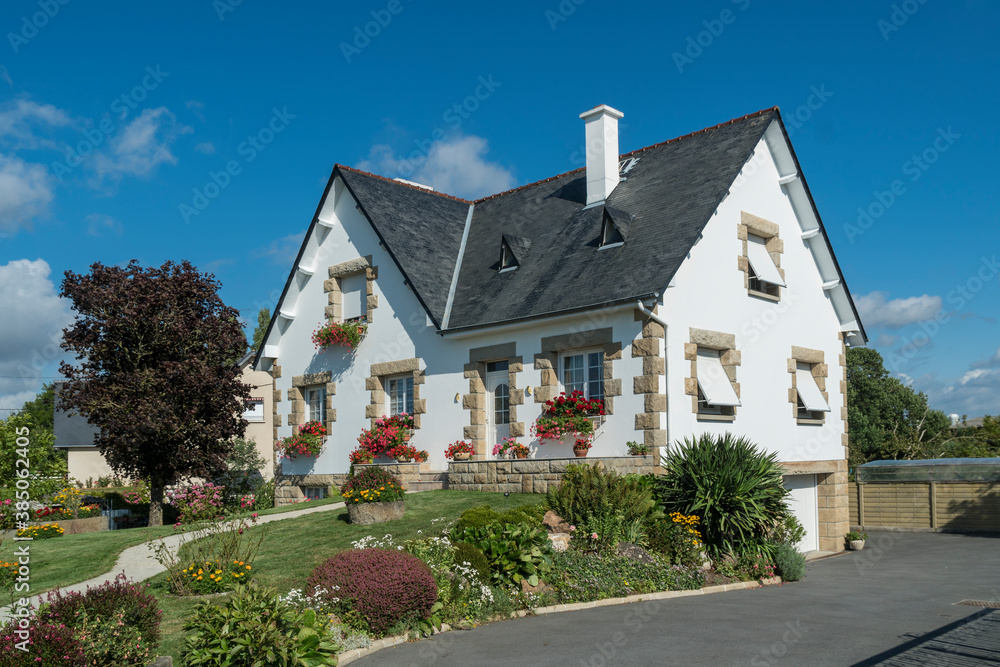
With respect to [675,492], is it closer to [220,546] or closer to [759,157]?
[220,546]

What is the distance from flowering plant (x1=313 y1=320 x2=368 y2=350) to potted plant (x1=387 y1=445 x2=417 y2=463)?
10.9 feet

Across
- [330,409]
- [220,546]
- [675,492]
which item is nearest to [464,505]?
Answer: [675,492]

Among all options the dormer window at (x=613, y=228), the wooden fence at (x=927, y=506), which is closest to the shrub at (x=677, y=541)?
the dormer window at (x=613, y=228)

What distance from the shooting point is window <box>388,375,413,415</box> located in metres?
20.3

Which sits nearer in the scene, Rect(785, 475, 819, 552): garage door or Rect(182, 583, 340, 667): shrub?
Rect(182, 583, 340, 667): shrub

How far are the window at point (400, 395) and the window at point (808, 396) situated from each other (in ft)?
29.8

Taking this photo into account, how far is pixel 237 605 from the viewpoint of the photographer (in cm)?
736

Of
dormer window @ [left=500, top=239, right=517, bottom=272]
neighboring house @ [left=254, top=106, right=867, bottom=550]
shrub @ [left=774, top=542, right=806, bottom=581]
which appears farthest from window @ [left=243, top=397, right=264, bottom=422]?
shrub @ [left=774, top=542, right=806, bottom=581]

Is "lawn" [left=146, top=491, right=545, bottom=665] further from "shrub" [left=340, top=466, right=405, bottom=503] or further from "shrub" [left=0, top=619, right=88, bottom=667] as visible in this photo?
"shrub" [left=0, top=619, right=88, bottom=667]

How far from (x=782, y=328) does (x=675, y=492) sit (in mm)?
6775

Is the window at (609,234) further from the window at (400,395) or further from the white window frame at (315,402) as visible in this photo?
the white window frame at (315,402)

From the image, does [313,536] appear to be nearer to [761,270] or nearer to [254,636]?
[254,636]

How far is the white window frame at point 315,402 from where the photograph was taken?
73.7ft

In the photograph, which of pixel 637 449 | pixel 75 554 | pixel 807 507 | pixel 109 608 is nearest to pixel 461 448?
pixel 637 449
